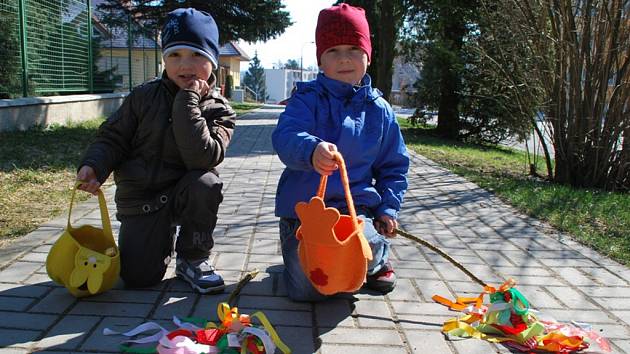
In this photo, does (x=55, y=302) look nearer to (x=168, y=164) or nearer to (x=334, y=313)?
(x=168, y=164)

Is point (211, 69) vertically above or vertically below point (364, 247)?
above

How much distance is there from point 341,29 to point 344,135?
520 millimetres

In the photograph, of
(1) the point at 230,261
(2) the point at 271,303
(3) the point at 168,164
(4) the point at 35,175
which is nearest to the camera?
(2) the point at 271,303

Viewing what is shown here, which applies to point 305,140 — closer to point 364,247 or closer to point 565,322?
point 364,247

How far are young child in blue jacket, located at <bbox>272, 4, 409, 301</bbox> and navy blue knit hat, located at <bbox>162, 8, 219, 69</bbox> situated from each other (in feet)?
1.69

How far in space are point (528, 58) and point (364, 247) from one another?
20.1ft

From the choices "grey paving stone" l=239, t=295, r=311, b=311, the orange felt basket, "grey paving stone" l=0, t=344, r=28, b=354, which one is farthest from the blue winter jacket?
"grey paving stone" l=0, t=344, r=28, b=354

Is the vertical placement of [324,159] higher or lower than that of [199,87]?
lower

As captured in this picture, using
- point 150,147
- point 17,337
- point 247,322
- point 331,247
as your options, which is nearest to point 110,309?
point 17,337

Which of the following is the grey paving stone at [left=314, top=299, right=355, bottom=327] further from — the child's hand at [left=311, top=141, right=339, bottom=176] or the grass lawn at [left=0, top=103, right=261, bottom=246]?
the grass lawn at [left=0, top=103, right=261, bottom=246]

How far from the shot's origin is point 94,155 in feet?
8.77

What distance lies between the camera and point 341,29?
2750mm

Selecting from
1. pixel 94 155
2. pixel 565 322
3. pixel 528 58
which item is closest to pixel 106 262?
pixel 94 155

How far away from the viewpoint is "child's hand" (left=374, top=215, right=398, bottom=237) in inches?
114
